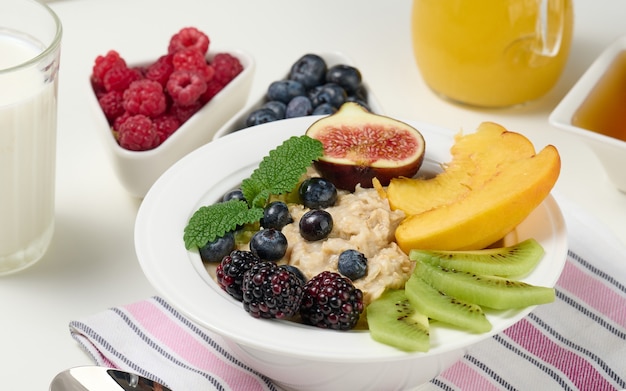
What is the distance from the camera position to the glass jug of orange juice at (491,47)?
2164 mm

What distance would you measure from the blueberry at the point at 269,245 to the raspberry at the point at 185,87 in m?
0.62

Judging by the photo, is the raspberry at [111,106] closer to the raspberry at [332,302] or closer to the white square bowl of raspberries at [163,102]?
the white square bowl of raspberries at [163,102]

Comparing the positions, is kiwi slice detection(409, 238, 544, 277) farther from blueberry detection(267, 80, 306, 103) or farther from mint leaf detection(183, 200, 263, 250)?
blueberry detection(267, 80, 306, 103)

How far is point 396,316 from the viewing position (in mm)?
1392

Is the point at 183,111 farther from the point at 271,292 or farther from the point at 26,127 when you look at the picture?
the point at 271,292

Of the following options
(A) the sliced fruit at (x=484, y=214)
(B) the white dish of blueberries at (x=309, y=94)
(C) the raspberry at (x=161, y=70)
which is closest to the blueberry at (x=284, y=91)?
(B) the white dish of blueberries at (x=309, y=94)

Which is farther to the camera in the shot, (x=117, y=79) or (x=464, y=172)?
(x=117, y=79)

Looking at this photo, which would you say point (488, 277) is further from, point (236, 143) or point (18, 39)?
point (18, 39)

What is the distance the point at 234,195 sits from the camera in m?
1.68

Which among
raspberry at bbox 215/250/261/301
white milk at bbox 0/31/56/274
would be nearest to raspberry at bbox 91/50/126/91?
white milk at bbox 0/31/56/274

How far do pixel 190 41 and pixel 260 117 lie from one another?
0.34m

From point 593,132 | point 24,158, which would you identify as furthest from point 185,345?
point 593,132

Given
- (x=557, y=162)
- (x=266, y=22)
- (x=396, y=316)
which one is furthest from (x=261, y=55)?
(x=396, y=316)

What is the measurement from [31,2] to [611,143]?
3.93ft
